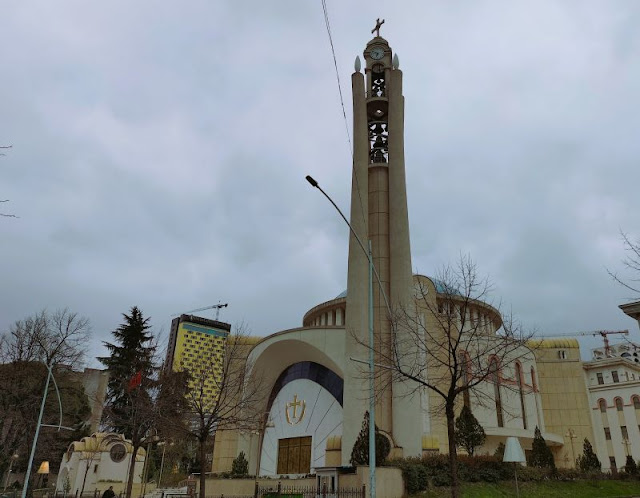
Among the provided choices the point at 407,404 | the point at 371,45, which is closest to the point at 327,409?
the point at 407,404

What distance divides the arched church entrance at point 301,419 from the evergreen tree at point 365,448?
5.79 m

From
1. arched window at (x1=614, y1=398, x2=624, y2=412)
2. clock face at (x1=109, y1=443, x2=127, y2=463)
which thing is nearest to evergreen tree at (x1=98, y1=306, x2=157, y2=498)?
clock face at (x1=109, y1=443, x2=127, y2=463)

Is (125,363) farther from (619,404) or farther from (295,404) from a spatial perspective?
(619,404)

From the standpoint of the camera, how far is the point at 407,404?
85.6ft

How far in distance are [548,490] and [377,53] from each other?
92.6 ft

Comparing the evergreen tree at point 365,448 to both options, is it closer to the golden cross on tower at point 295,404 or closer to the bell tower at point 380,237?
the bell tower at point 380,237

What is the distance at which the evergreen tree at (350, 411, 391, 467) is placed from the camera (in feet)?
76.2

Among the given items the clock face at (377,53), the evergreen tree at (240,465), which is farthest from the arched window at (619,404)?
the clock face at (377,53)

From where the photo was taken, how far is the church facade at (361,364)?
26.7m

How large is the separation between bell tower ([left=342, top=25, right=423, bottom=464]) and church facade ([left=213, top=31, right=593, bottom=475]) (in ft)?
0.20

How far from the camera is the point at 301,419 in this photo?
3288 centimetres

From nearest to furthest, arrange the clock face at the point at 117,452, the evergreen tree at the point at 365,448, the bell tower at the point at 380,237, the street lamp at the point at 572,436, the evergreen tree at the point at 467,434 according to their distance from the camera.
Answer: the evergreen tree at the point at 365,448
the bell tower at the point at 380,237
the evergreen tree at the point at 467,434
the clock face at the point at 117,452
the street lamp at the point at 572,436

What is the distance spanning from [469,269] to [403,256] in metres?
12.3

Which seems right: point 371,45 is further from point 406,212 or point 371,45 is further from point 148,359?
point 148,359
